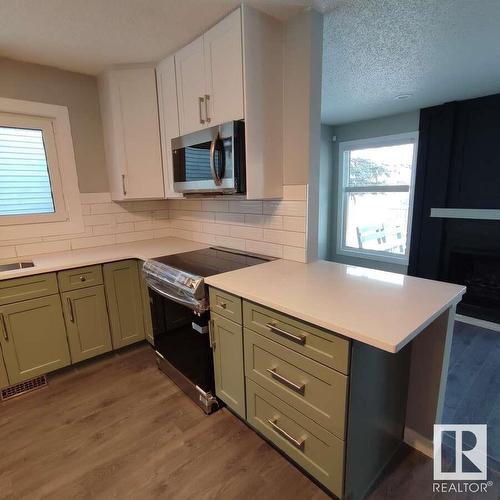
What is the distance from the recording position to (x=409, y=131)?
12.1 ft

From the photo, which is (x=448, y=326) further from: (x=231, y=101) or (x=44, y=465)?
(x=44, y=465)

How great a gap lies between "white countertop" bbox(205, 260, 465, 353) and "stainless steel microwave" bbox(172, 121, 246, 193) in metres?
0.55

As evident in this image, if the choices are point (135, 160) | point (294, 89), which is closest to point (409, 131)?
point (294, 89)

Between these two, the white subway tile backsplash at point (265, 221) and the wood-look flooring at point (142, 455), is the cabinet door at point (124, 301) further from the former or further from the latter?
the white subway tile backsplash at point (265, 221)

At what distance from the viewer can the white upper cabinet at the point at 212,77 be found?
165 centimetres

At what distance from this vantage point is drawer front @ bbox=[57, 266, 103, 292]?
2.09m

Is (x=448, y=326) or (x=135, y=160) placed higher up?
(x=135, y=160)

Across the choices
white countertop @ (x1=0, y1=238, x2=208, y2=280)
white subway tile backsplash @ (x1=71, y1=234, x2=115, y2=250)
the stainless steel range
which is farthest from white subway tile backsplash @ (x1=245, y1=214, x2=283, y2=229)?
white subway tile backsplash @ (x1=71, y1=234, x2=115, y2=250)

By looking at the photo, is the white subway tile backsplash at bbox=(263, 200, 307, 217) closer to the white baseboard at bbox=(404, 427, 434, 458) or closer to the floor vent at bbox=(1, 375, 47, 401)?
the white baseboard at bbox=(404, 427, 434, 458)

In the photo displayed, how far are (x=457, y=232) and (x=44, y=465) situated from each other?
4071 mm

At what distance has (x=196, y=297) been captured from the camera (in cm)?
165

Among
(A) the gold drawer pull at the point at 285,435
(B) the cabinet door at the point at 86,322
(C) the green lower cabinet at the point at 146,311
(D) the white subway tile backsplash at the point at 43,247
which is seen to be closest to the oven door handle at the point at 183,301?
(C) the green lower cabinet at the point at 146,311

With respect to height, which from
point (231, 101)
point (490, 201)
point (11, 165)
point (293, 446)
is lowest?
point (293, 446)

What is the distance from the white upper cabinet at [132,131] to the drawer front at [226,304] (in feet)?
4.19
